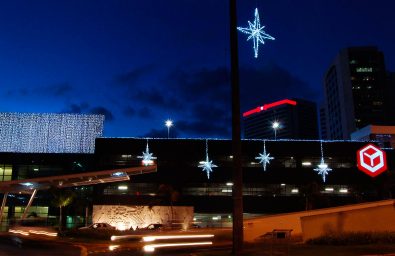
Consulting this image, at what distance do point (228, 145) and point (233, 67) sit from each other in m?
44.6

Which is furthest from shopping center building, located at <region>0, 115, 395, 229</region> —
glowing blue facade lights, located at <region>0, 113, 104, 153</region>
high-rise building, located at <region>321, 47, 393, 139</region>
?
high-rise building, located at <region>321, 47, 393, 139</region>

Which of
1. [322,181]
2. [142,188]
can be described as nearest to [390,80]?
[322,181]

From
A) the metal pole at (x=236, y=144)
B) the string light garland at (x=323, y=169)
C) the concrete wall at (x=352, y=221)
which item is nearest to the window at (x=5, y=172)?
the string light garland at (x=323, y=169)

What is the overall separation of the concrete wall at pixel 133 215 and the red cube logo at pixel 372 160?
3995cm

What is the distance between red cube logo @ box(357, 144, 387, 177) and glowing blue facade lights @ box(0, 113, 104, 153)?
180 ft

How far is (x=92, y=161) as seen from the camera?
211 ft

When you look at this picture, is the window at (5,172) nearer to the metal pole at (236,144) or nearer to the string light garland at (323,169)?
the string light garland at (323,169)

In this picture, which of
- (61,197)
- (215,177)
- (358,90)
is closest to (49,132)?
(61,197)

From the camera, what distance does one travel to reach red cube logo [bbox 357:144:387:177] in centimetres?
1750

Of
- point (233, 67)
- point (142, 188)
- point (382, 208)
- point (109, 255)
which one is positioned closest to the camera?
point (233, 67)

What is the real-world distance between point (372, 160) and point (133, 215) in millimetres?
42555

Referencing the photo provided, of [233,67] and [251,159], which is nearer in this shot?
[233,67]

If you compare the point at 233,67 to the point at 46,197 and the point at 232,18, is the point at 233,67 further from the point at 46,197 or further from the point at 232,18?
the point at 46,197

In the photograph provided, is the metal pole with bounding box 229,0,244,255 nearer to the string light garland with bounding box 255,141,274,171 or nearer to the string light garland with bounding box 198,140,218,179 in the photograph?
the string light garland with bounding box 198,140,218,179
